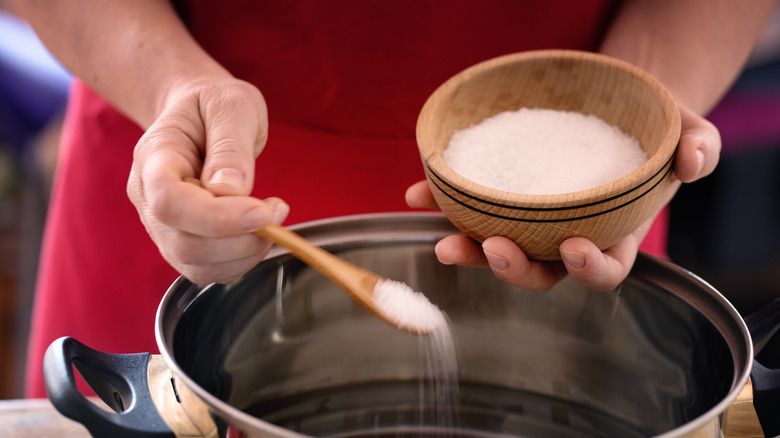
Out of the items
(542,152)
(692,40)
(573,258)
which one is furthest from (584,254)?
(692,40)

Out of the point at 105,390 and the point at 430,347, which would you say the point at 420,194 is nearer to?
the point at 430,347

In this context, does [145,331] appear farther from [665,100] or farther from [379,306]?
[665,100]

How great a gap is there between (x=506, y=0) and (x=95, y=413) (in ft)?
1.70

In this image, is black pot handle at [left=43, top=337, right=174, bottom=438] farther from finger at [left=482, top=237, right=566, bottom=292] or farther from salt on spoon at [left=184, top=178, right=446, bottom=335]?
finger at [left=482, top=237, right=566, bottom=292]

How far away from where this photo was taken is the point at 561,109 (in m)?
0.59

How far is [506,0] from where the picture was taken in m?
0.68

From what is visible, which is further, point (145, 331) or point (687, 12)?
point (145, 331)

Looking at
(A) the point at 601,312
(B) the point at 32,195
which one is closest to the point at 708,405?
(A) the point at 601,312

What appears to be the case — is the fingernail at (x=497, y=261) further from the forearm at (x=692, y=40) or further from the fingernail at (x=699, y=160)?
the forearm at (x=692, y=40)

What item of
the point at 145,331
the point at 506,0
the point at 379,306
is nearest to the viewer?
the point at 379,306

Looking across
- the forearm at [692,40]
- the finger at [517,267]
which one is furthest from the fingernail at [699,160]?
the forearm at [692,40]

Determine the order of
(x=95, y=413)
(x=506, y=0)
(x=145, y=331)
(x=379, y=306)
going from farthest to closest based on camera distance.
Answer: (x=145, y=331) < (x=506, y=0) < (x=379, y=306) < (x=95, y=413)

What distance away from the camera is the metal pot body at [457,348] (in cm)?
54

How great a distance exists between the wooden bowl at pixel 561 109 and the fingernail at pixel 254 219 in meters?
0.12
